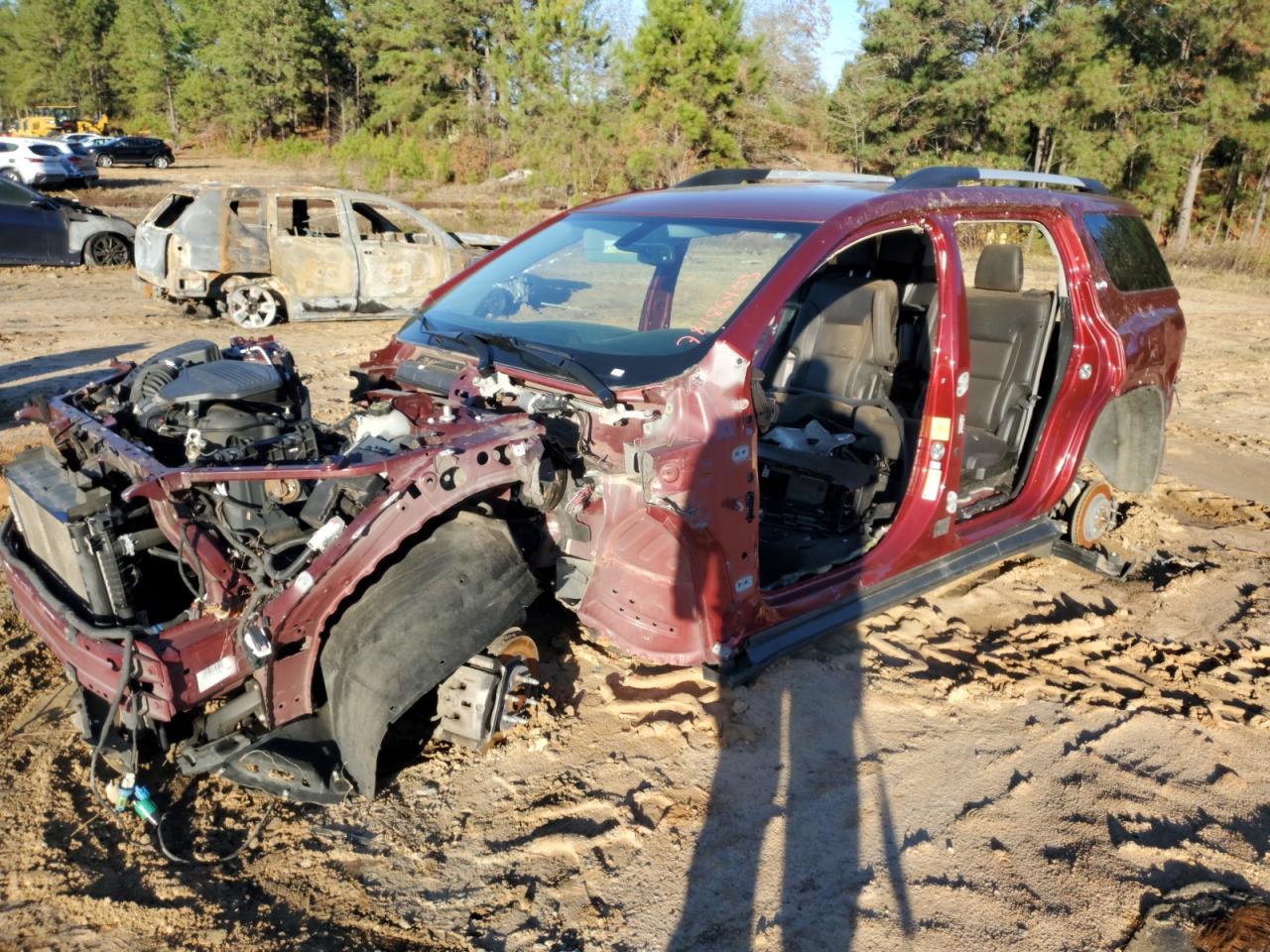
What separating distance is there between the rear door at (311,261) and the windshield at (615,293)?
7689mm

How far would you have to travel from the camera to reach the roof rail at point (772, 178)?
14.7 feet

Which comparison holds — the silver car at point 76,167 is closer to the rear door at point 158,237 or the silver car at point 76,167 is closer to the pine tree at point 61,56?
the rear door at point 158,237

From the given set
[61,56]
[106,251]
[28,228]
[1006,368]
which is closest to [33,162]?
[106,251]

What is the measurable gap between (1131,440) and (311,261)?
9327 millimetres

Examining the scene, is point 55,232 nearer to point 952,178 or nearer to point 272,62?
point 952,178

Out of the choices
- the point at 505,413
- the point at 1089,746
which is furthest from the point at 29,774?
the point at 1089,746

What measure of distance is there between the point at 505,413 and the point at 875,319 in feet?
7.33

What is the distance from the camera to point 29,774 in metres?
3.28

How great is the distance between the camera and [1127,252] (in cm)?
513

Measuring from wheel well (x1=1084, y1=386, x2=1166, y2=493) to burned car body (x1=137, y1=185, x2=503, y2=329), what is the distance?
28.6ft

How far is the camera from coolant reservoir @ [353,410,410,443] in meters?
3.45

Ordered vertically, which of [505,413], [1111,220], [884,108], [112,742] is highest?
[884,108]

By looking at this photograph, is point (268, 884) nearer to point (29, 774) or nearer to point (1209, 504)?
point (29, 774)

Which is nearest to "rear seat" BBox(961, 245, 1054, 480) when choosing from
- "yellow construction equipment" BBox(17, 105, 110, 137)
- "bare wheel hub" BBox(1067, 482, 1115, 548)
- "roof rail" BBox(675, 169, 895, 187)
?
"bare wheel hub" BBox(1067, 482, 1115, 548)
